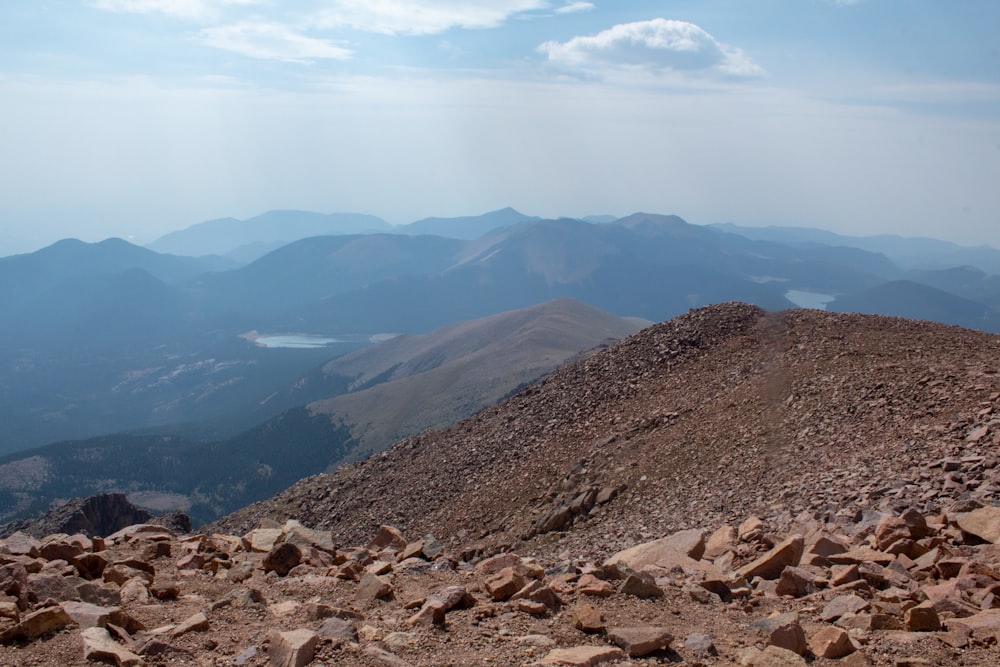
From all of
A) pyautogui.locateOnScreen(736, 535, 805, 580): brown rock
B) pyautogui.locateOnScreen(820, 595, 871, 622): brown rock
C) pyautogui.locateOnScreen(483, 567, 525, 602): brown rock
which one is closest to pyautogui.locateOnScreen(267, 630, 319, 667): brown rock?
pyautogui.locateOnScreen(483, 567, 525, 602): brown rock

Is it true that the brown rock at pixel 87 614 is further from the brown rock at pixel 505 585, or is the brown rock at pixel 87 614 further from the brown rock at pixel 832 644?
the brown rock at pixel 832 644

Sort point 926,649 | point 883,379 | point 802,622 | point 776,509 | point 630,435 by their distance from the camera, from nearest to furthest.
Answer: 1. point 926,649
2. point 802,622
3. point 776,509
4. point 883,379
5. point 630,435

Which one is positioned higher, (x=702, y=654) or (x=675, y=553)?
(x=702, y=654)

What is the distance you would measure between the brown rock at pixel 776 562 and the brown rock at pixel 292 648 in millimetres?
7535

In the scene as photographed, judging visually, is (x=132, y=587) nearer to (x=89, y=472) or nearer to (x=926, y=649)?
(x=926, y=649)

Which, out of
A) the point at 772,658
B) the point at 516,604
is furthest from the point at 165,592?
the point at 772,658

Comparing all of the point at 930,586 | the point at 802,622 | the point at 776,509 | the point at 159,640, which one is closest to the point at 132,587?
the point at 159,640

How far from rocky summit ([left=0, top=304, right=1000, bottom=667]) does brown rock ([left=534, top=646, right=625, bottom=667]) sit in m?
0.03

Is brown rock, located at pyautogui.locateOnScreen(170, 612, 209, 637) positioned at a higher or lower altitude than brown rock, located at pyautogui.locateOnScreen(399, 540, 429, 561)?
higher

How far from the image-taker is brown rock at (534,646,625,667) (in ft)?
28.4

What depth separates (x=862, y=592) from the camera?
1173 cm

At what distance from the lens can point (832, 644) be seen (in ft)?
30.4

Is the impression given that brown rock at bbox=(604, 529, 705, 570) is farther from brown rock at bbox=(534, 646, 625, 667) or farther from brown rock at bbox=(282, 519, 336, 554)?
brown rock at bbox=(534, 646, 625, 667)

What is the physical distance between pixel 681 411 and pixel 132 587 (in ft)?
63.7
